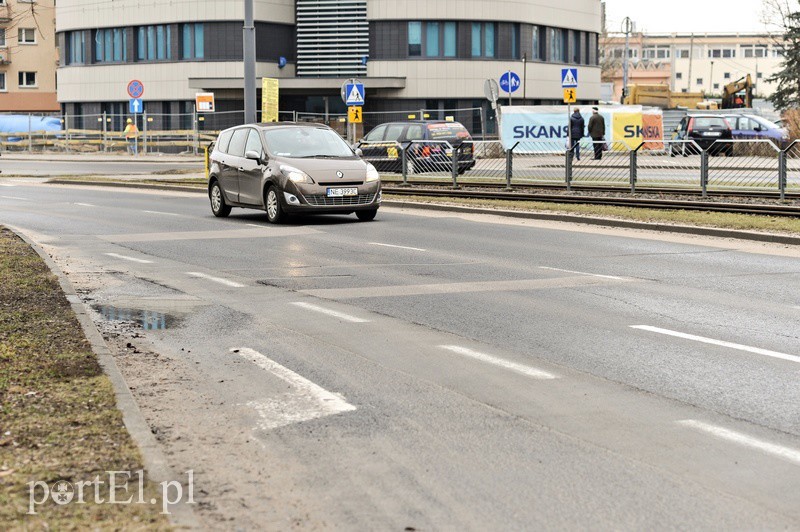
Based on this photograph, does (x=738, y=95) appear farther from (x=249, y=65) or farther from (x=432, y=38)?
(x=249, y=65)

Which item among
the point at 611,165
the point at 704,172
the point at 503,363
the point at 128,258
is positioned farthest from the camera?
the point at 611,165

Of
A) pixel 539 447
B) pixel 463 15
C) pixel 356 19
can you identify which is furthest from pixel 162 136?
pixel 539 447

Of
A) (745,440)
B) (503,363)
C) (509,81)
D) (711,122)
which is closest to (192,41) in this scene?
(509,81)

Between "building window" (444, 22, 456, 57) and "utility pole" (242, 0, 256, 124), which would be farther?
"building window" (444, 22, 456, 57)

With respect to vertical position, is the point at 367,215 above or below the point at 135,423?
above

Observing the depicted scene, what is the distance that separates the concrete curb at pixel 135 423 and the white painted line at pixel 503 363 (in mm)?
2421

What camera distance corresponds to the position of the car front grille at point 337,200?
66.2 feet

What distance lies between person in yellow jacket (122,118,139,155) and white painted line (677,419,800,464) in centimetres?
5277

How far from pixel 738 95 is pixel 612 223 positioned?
58.9 m

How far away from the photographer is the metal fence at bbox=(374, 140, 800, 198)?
2408cm

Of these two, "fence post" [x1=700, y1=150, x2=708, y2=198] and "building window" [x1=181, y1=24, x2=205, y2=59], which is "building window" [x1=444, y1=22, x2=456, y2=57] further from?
"fence post" [x1=700, y1=150, x2=708, y2=198]

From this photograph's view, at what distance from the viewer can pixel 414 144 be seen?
31547 millimetres

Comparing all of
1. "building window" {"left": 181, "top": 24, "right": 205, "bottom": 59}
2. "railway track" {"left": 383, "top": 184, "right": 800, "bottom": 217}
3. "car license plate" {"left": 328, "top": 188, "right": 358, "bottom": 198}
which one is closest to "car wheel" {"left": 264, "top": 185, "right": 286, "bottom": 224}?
"car license plate" {"left": 328, "top": 188, "right": 358, "bottom": 198}

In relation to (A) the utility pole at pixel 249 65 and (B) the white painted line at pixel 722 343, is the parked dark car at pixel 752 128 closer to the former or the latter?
(A) the utility pole at pixel 249 65
